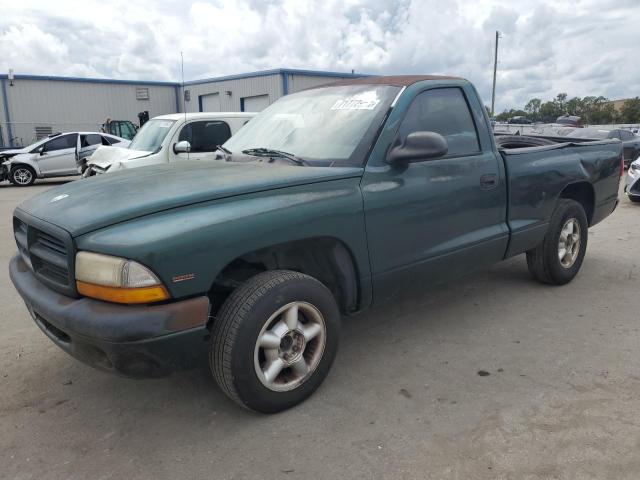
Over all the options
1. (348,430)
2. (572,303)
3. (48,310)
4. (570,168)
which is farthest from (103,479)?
(570,168)

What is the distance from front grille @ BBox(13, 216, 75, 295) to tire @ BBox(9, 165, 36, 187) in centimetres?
→ 1472

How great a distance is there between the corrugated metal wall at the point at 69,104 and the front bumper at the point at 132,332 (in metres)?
27.7

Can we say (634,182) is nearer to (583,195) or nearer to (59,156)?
(583,195)

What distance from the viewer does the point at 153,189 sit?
2.82 meters

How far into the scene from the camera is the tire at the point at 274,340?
104 inches

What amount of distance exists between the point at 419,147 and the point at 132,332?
186 centimetres

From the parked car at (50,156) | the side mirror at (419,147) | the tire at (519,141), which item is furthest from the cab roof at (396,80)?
the parked car at (50,156)

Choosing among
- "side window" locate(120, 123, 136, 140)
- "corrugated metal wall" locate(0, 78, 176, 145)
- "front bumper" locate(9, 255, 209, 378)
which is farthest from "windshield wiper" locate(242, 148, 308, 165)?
"corrugated metal wall" locate(0, 78, 176, 145)

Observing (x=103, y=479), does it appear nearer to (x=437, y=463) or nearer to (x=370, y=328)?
(x=437, y=463)

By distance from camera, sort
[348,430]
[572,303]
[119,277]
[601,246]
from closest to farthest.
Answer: [119,277] < [348,430] < [572,303] < [601,246]

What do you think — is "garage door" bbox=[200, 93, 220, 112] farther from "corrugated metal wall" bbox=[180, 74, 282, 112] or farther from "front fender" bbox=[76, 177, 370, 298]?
"front fender" bbox=[76, 177, 370, 298]

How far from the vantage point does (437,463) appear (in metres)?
2.49

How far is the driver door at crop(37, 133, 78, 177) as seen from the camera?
1611 centimetres

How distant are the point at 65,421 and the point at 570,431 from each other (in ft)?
8.54
